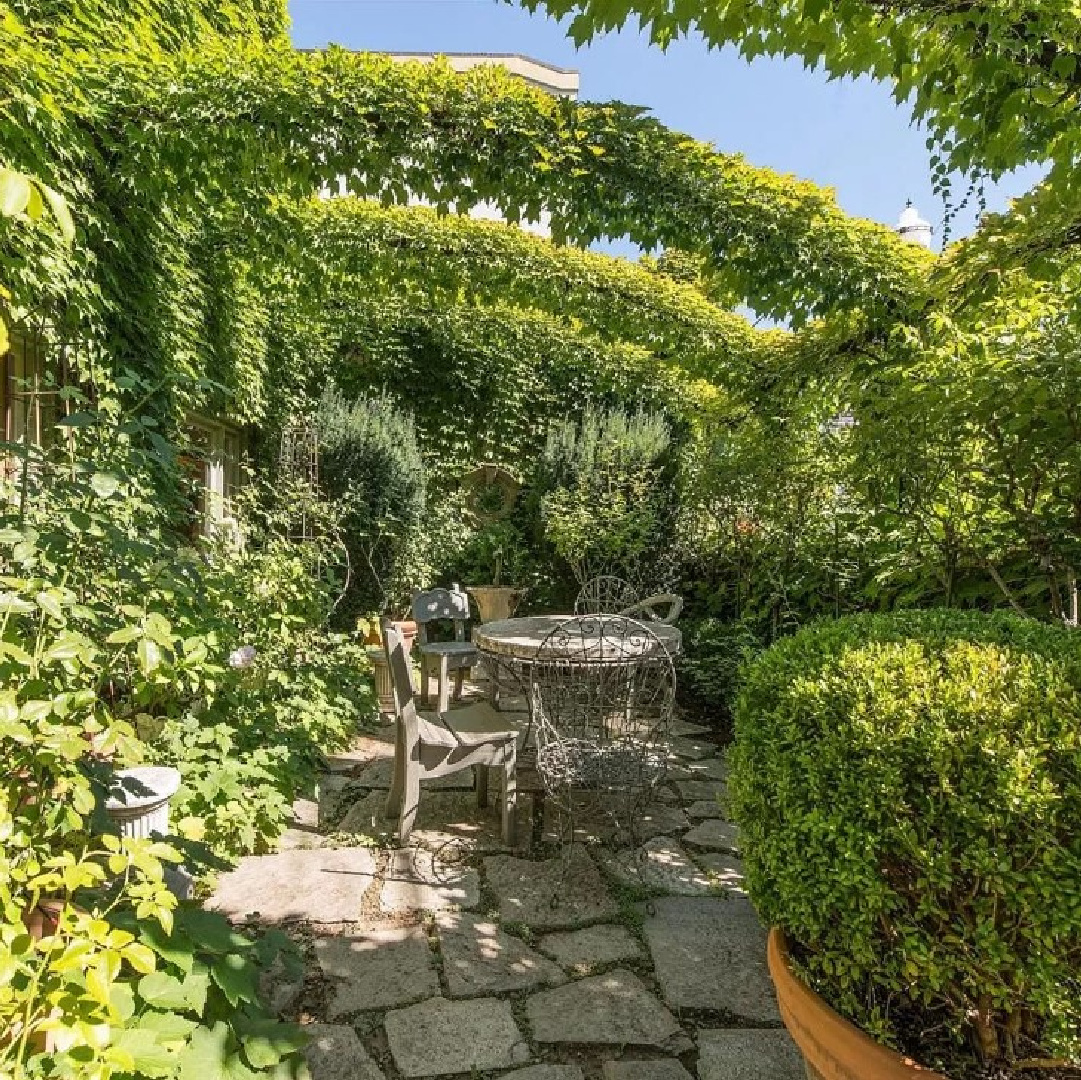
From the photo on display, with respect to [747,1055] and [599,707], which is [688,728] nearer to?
[599,707]

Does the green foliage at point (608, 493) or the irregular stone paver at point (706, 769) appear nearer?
the irregular stone paver at point (706, 769)

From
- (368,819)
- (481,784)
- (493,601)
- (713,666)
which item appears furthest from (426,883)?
(493,601)

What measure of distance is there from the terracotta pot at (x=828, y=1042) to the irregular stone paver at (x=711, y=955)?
53 centimetres

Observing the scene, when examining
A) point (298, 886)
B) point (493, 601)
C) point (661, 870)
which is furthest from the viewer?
point (493, 601)

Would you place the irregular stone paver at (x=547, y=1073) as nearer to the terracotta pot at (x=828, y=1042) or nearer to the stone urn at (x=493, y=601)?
the terracotta pot at (x=828, y=1042)

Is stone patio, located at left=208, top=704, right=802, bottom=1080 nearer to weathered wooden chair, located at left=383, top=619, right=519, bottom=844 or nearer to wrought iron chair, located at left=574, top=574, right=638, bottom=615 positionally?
weathered wooden chair, located at left=383, top=619, right=519, bottom=844

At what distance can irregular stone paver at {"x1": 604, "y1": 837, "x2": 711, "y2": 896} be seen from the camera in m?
2.77

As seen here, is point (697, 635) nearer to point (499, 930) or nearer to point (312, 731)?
point (312, 731)

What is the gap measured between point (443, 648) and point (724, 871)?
2.59m

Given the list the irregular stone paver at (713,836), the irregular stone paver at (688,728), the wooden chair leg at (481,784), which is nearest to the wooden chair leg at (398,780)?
the wooden chair leg at (481,784)

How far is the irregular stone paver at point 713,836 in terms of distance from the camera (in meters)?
3.14

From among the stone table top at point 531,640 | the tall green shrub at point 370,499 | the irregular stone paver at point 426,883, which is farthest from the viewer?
the tall green shrub at point 370,499

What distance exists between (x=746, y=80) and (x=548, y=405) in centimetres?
498

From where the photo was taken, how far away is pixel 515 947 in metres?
2.36
